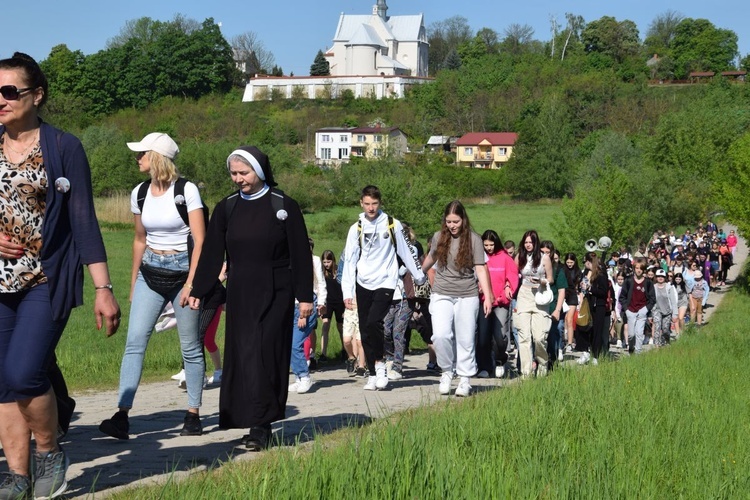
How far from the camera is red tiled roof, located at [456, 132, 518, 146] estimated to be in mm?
137250

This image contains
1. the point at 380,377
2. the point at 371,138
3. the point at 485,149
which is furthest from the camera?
the point at 485,149

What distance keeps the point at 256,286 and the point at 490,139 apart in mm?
131392

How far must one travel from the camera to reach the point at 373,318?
38.4 ft

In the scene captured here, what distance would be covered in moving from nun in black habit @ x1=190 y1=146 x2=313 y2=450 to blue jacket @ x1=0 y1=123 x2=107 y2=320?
1.97 meters

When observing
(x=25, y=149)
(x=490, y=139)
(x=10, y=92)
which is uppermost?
(x=490, y=139)

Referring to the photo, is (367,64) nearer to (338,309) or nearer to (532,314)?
(338,309)

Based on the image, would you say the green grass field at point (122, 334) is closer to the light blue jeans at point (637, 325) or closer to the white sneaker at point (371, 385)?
the white sneaker at point (371, 385)

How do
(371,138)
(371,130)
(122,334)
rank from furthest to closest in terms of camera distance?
1. (371,130)
2. (371,138)
3. (122,334)

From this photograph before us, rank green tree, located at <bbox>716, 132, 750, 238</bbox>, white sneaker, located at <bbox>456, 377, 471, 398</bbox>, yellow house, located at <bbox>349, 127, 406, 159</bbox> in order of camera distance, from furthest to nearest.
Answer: yellow house, located at <bbox>349, 127, 406, 159</bbox>, green tree, located at <bbox>716, 132, 750, 238</bbox>, white sneaker, located at <bbox>456, 377, 471, 398</bbox>

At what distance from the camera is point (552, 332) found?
13797mm

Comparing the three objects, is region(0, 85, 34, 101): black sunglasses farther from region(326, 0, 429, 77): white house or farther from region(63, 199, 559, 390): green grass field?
region(326, 0, 429, 77): white house

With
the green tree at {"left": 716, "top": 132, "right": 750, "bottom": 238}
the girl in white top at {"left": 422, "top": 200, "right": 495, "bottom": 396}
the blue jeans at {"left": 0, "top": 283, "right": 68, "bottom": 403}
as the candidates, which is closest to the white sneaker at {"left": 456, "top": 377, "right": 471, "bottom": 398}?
the girl in white top at {"left": 422, "top": 200, "right": 495, "bottom": 396}

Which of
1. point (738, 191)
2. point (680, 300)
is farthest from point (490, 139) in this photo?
point (680, 300)

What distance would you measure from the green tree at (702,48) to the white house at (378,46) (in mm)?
42308
